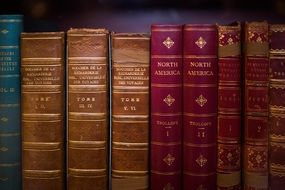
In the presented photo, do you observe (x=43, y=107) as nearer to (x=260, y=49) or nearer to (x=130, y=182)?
(x=130, y=182)

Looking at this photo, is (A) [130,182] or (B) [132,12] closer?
(A) [130,182]

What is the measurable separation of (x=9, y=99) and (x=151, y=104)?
0.29m

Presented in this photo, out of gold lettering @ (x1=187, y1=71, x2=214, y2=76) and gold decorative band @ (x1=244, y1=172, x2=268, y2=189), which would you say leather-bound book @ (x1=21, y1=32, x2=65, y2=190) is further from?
gold decorative band @ (x1=244, y1=172, x2=268, y2=189)

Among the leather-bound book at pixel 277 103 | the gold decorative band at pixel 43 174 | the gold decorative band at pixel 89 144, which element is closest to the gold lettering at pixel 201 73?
the leather-bound book at pixel 277 103

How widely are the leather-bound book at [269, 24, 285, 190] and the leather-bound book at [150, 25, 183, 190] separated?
0.18m

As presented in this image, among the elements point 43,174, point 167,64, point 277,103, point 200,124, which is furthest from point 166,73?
point 43,174

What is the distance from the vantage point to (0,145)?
0.85 meters

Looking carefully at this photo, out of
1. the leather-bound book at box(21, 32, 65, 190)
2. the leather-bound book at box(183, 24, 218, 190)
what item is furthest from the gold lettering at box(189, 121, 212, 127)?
the leather-bound book at box(21, 32, 65, 190)

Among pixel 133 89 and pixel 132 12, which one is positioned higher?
pixel 132 12

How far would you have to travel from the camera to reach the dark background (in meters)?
1.00

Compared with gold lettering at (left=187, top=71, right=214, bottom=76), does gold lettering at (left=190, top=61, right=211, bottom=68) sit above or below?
above

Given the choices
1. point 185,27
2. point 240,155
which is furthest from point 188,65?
point 240,155

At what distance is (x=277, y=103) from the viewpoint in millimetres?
807

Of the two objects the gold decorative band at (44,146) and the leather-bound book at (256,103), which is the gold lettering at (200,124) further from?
the gold decorative band at (44,146)
